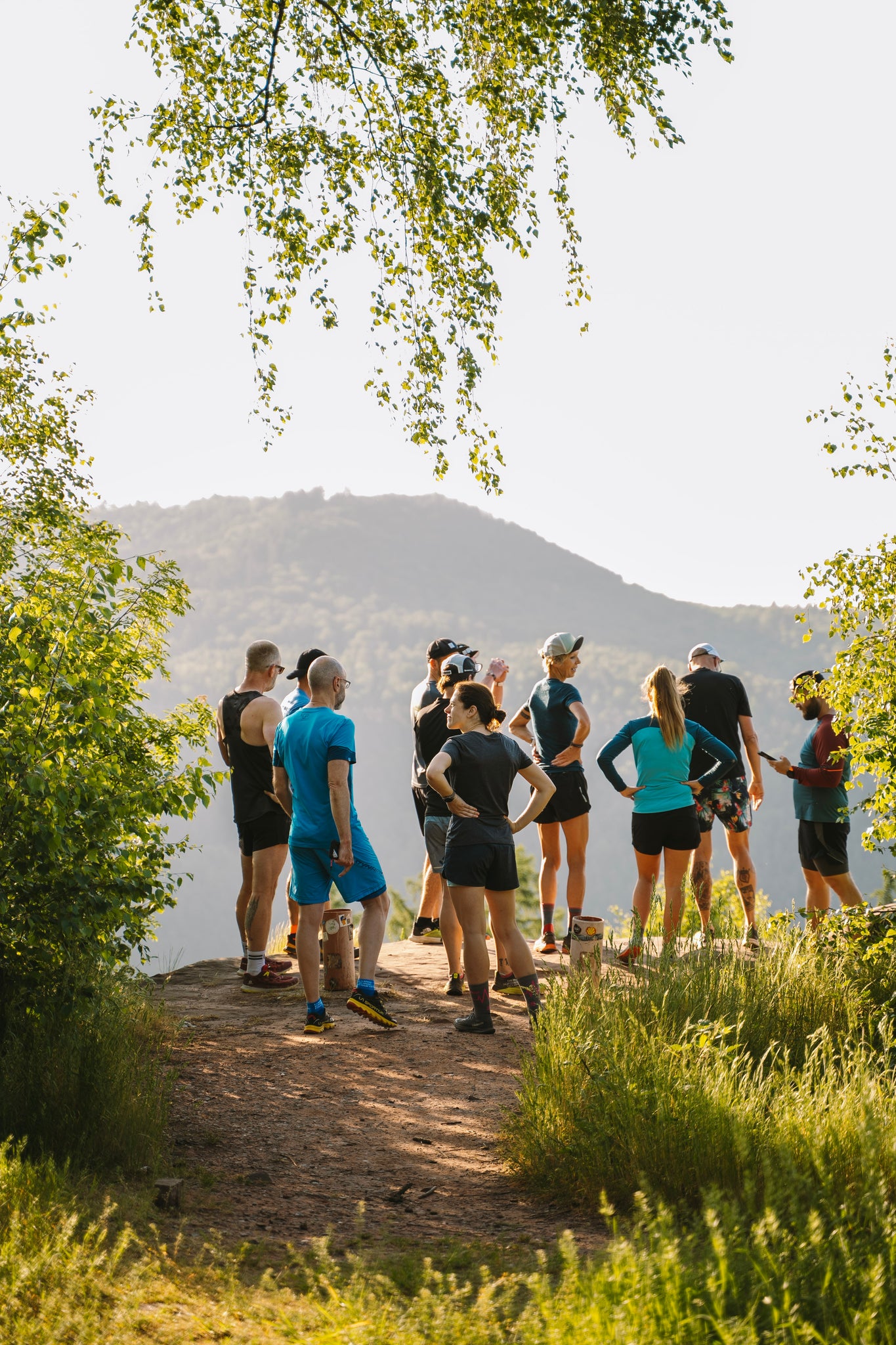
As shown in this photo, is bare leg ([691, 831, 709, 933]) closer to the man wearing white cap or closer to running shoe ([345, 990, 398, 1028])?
the man wearing white cap

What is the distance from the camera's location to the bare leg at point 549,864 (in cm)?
765

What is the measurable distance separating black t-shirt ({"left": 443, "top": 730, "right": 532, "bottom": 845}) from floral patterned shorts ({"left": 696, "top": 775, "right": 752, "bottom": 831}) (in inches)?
97.3

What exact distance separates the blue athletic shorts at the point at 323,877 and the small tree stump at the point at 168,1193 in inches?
85.8

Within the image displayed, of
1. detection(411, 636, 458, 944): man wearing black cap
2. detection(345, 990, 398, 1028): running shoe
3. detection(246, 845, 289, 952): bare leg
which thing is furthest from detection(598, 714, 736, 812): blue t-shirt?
detection(246, 845, 289, 952): bare leg

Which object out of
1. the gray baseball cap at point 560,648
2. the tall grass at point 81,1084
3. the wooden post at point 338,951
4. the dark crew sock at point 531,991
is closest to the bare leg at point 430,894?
the wooden post at point 338,951

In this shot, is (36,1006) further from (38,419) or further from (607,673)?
(607,673)

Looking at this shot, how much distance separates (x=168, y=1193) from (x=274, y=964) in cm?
368

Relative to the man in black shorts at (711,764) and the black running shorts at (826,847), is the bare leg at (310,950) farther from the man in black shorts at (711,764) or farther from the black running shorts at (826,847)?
the black running shorts at (826,847)

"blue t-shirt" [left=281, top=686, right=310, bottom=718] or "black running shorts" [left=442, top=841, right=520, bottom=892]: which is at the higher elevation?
"blue t-shirt" [left=281, top=686, right=310, bottom=718]

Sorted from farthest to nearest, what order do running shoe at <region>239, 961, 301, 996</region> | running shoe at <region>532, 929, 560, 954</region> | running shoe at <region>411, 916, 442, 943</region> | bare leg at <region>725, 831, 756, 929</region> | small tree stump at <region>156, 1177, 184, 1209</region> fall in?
running shoe at <region>411, 916, 442, 943</region> → running shoe at <region>532, 929, 560, 954</region> → bare leg at <region>725, 831, 756, 929</region> → running shoe at <region>239, 961, 301, 996</region> → small tree stump at <region>156, 1177, 184, 1209</region>

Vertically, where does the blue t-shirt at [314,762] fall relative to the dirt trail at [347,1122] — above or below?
above

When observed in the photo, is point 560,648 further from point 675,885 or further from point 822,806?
point 822,806

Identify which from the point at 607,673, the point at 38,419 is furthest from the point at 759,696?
the point at 38,419

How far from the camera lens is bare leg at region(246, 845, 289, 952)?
6.91 meters
